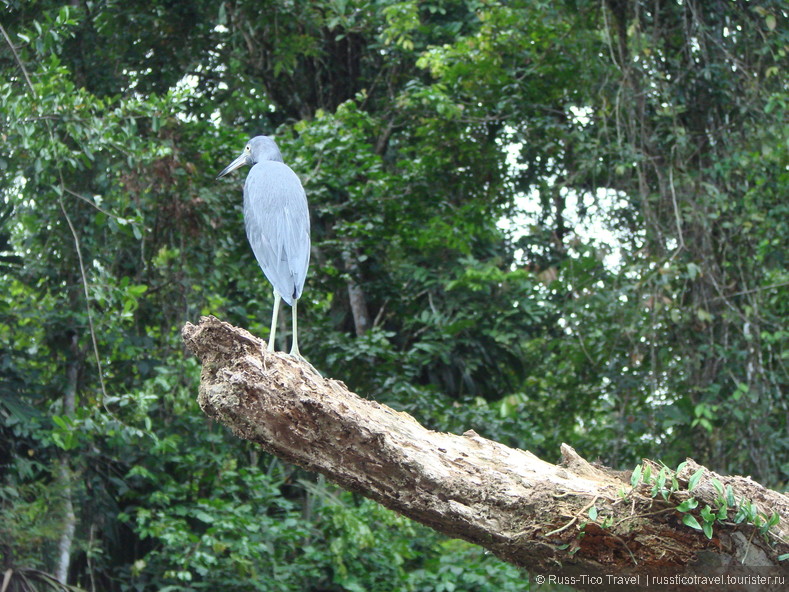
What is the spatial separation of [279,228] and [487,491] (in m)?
1.94

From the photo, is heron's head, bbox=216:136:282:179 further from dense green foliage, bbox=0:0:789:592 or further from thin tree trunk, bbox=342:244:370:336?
thin tree trunk, bbox=342:244:370:336

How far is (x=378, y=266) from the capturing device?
804 cm

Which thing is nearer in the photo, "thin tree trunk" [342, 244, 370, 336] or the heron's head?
the heron's head

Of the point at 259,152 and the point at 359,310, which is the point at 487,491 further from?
the point at 359,310

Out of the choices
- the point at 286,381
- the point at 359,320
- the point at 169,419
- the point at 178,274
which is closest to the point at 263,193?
the point at 286,381

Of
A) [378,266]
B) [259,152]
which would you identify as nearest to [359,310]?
[378,266]

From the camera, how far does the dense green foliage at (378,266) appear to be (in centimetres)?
→ 641

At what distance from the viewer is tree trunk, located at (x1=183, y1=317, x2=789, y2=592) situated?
297cm

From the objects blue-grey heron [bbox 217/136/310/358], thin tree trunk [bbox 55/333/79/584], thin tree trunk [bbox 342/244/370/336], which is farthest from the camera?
thin tree trunk [bbox 342/244/370/336]

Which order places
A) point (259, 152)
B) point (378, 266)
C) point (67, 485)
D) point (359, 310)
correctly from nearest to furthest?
1. point (259, 152)
2. point (67, 485)
3. point (378, 266)
4. point (359, 310)

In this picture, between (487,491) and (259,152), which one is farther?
(259,152)

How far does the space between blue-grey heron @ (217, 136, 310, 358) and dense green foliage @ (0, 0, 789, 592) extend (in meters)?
1.30

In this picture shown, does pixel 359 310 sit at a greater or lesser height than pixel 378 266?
lesser

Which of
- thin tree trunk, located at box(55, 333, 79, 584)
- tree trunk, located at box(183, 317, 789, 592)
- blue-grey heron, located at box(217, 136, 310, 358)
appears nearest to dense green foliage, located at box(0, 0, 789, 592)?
thin tree trunk, located at box(55, 333, 79, 584)
